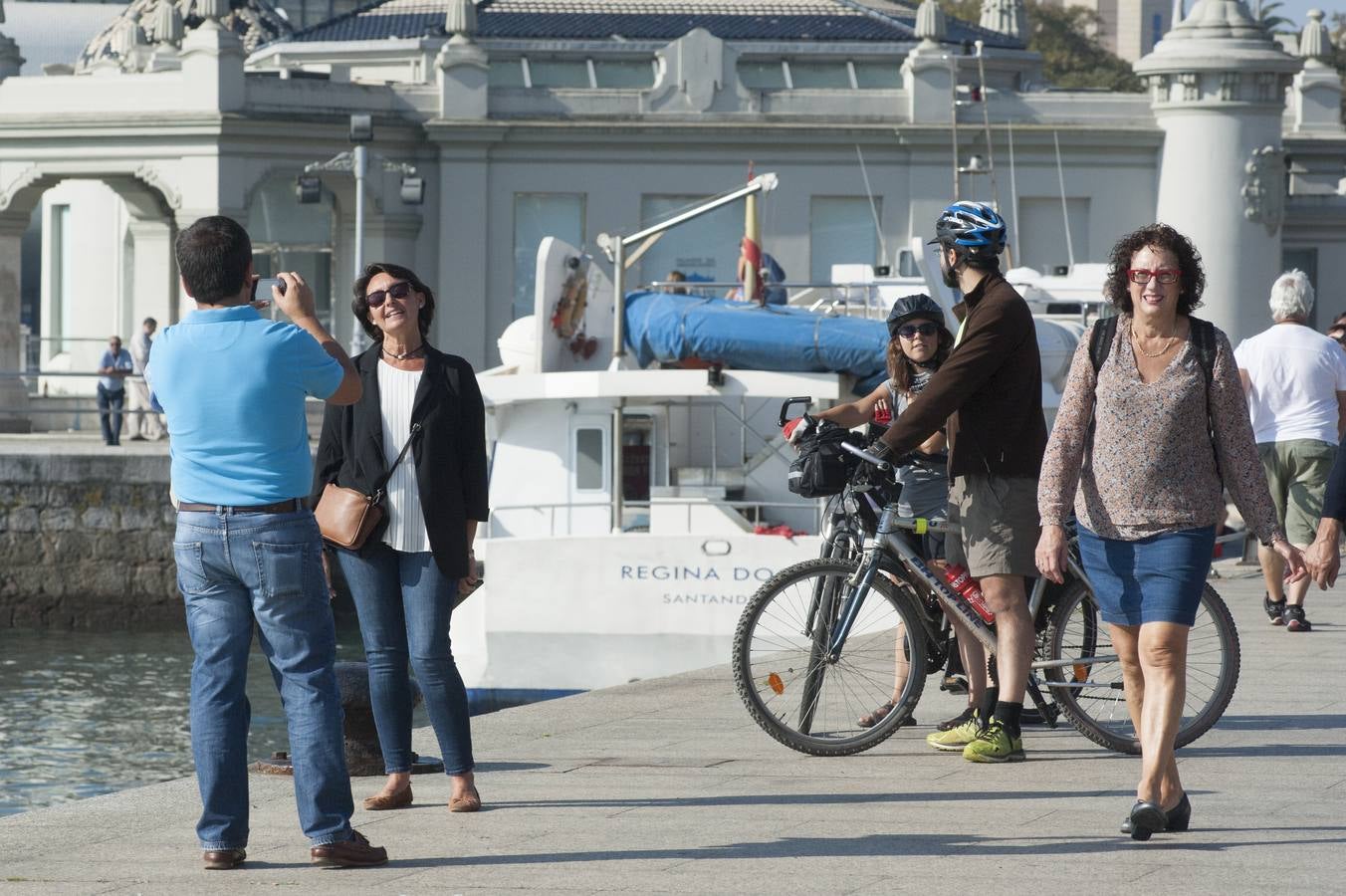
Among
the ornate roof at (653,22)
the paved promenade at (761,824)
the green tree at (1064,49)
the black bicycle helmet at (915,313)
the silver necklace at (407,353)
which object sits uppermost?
the green tree at (1064,49)

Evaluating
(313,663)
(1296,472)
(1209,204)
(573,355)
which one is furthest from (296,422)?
(1209,204)

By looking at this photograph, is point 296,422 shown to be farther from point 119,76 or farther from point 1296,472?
point 119,76

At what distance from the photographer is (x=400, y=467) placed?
7633 millimetres

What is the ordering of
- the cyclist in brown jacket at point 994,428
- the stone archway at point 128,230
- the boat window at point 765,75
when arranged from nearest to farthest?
the cyclist in brown jacket at point 994,428
the stone archway at point 128,230
the boat window at point 765,75

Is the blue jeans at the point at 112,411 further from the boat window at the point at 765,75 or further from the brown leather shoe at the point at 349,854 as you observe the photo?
the brown leather shoe at the point at 349,854

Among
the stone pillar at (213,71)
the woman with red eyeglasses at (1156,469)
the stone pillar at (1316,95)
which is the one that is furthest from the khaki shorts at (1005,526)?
the stone pillar at (1316,95)

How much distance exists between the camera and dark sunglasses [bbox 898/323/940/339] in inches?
365

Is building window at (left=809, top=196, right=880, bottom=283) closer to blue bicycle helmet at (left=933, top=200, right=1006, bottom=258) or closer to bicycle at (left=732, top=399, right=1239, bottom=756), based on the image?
bicycle at (left=732, top=399, right=1239, bottom=756)

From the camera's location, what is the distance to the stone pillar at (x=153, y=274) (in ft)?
141

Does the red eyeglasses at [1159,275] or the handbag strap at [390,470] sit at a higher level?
the red eyeglasses at [1159,275]

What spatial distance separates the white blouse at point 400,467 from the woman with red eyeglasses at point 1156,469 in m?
2.04

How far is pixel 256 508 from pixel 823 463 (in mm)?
2644

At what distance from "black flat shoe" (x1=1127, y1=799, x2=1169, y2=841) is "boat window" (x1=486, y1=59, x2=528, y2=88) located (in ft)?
125

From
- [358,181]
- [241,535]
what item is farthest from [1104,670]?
[358,181]
